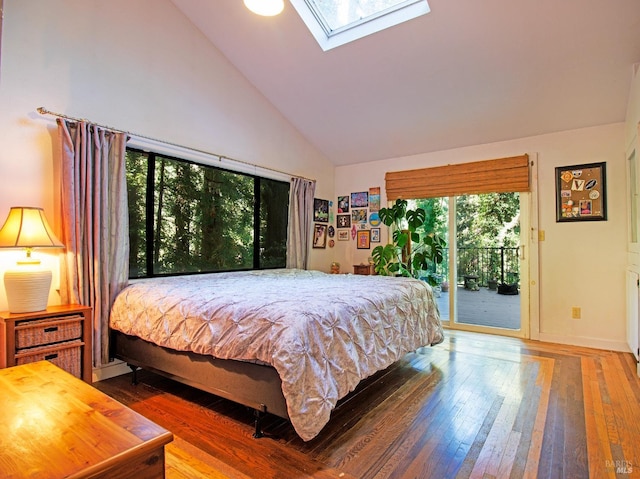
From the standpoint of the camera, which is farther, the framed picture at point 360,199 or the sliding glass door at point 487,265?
the framed picture at point 360,199

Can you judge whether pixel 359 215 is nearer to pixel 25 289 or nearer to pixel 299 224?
pixel 299 224

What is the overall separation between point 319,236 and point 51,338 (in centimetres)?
340

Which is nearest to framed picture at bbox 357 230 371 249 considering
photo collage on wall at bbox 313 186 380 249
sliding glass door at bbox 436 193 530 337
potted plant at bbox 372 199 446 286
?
photo collage on wall at bbox 313 186 380 249

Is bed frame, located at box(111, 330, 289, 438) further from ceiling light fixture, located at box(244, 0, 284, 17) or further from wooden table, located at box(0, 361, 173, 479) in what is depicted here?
ceiling light fixture, located at box(244, 0, 284, 17)

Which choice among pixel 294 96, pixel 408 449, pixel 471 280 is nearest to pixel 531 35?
pixel 294 96

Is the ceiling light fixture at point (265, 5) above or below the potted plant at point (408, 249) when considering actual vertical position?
above

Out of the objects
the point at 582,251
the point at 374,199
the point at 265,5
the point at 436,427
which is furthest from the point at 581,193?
the point at 265,5

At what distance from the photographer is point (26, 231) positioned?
2.15 m

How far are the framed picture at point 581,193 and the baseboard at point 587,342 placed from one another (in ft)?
4.00

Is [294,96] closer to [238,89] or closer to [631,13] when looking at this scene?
[238,89]

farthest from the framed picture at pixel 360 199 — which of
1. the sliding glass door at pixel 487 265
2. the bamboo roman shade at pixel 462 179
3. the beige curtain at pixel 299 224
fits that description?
the sliding glass door at pixel 487 265

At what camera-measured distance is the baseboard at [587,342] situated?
3.45 meters

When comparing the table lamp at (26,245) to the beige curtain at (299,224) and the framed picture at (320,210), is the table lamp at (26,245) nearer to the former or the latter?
the beige curtain at (299,224)

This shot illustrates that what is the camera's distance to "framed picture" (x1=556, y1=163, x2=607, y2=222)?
3537 mm
